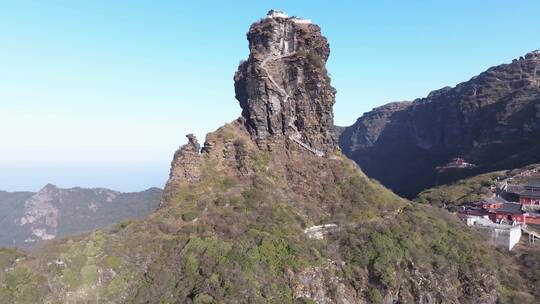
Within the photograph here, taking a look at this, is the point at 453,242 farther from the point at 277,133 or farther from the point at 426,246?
the point at 277,133

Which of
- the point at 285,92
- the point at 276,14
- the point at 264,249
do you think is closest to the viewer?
the point at 264,249

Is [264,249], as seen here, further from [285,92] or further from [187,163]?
[285,92]

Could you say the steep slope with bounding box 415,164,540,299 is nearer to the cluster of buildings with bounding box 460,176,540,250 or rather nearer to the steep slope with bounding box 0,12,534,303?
the cluster of buildings with bounding box 460,176,540,250

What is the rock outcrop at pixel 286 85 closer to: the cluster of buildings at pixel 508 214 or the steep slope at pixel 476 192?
the cluster of buildings at pixel 508 214

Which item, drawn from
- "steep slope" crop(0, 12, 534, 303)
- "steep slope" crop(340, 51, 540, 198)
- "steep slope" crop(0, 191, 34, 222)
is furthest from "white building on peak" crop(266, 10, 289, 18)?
"steep slope" crop(0, 191, 34, 222)

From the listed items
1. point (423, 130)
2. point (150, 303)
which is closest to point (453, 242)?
point (150, 303)

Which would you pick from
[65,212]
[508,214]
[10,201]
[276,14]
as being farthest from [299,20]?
[10,201]

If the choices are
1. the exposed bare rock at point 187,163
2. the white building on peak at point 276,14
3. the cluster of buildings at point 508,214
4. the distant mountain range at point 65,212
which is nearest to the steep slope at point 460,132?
the cluster of buildings at point 508,214
